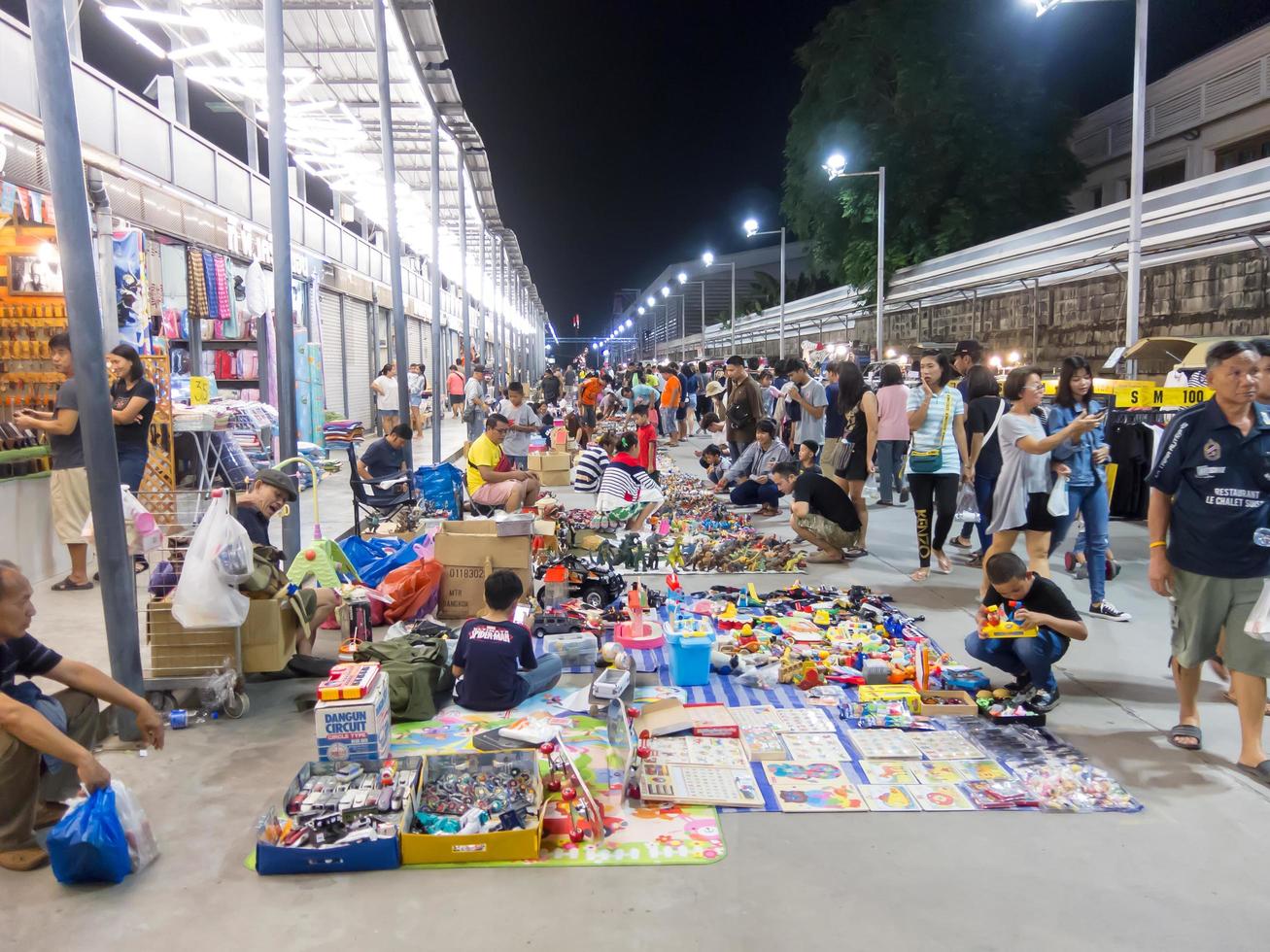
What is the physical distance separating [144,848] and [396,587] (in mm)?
3289

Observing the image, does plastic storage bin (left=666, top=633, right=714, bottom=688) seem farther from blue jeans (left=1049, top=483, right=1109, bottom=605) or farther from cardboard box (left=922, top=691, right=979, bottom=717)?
blue jeans (left=1049, top=483, right=1109, bottom=605)

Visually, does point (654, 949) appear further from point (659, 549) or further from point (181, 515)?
point (659, 549)

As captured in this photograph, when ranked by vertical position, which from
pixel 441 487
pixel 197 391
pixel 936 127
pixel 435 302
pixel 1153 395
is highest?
pixel 936 127

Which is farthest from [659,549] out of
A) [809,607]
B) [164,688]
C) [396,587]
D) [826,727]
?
[164,688]

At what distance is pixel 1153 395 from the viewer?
1020cm

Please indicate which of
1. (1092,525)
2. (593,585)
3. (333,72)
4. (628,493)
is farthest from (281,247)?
(333,72)

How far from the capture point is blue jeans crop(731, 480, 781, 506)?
11219 mm

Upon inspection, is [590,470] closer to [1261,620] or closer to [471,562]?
[471,562]

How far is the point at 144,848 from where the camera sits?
3.35 m

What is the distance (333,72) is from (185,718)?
420 inches

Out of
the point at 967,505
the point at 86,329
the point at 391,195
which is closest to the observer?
the point at 86,329

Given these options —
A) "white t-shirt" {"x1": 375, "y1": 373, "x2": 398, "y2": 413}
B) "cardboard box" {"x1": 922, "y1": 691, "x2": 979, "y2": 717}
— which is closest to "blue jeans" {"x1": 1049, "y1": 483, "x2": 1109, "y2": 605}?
"cardboard box" {"x1": 922, "y1": 691, "x2": 979, "y2": 717}

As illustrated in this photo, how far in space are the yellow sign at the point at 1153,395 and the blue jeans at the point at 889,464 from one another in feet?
7.90

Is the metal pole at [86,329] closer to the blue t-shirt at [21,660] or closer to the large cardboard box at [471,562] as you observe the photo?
the blue t-shirt at [21,660]
